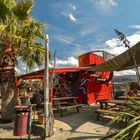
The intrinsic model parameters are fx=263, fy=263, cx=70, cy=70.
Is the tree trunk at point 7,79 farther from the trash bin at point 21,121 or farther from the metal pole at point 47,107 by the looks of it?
the metal pole at point 47,107

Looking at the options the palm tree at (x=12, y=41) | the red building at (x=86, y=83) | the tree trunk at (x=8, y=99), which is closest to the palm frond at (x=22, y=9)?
the palm tree at (x=12, y=41)

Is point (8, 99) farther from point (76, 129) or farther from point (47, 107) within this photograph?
point (76, 129)

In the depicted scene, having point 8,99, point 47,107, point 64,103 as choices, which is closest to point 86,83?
point 64,103

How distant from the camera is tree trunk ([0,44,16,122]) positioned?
12305 millimetres

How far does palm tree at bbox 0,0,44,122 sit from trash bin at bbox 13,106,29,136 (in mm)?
3585

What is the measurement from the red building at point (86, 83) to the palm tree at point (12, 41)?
11.8 feet

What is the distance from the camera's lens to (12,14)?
42.6 feet

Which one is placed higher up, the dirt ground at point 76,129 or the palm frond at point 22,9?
the palm frond at point 22,9

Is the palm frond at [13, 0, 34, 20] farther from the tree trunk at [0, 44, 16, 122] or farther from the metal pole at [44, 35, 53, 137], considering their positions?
the metal pole at [44, 35, 53, 137]

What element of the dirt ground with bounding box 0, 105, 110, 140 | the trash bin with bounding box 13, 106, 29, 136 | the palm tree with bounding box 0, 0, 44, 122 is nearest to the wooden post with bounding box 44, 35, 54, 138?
the dirt ground with bounding box 0, 105, 110, 140

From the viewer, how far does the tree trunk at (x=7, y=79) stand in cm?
1230

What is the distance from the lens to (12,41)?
488 inches

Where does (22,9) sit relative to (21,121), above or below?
above

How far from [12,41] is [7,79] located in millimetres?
1809
